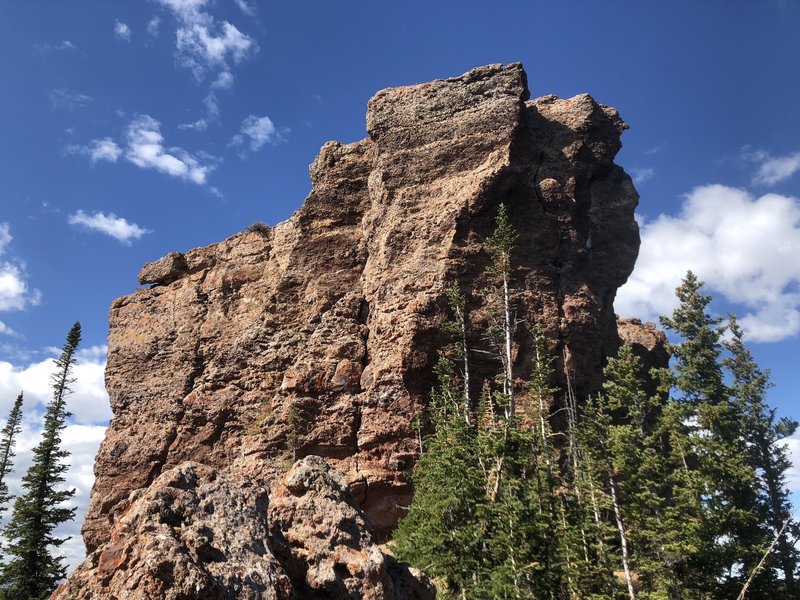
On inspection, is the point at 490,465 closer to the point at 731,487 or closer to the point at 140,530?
the point at 140,530

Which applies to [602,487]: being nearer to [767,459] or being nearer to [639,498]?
[639,498]

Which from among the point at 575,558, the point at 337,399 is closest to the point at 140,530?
the point at 575,558

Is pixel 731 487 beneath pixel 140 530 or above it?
above

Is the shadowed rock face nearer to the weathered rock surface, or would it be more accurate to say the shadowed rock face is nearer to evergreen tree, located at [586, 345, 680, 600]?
evergreen tree, located at [586, 345, 680, 600]

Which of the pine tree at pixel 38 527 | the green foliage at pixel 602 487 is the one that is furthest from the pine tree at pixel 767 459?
the pine tree at pixel 38 527

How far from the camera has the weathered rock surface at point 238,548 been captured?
5652 millimetres

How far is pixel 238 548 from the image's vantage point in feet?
21.0

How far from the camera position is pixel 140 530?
6.07m

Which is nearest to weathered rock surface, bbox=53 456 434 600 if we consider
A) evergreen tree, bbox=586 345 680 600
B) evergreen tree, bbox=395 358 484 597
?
evergreen tree, bbox=395 358 484 597

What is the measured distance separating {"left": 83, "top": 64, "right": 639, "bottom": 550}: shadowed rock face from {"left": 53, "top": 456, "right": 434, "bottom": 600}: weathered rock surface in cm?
2137

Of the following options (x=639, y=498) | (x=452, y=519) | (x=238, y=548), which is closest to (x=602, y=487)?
(x=639, y=498)

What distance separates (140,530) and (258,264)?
36961 mm

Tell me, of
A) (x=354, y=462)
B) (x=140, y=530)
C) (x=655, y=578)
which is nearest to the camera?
(x=140, y=530)

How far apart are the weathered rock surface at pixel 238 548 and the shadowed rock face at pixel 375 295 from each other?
842 inches
